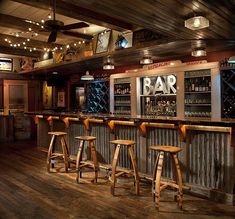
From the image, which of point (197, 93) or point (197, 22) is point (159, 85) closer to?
point (197, 93)

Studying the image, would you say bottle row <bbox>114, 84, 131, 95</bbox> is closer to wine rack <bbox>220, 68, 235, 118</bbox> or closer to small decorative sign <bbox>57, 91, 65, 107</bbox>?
wine rack <bbox>220, 68, 235, 118</bbox>

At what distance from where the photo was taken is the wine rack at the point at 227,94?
5.21m

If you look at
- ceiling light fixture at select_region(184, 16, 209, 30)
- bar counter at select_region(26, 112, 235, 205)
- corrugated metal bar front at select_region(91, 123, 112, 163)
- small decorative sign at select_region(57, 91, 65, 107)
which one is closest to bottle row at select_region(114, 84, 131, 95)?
corrugated metal bar front at select_region(91, 123, 112, 163)

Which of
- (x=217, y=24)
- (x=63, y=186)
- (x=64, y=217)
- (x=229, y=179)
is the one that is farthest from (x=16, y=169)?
(x=217, y=24)

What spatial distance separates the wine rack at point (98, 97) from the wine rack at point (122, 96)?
495 mm

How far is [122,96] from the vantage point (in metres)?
7.52

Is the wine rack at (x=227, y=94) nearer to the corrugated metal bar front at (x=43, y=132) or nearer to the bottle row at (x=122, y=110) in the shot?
the bottle row at (x=122, y=110)

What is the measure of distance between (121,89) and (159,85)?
1.35 metres

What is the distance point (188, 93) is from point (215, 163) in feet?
8.62

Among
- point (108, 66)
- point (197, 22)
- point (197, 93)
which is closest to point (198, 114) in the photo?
point (197, 93)

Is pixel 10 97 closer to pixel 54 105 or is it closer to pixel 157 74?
pixel 54 105

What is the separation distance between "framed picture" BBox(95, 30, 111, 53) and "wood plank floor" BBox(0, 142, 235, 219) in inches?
113

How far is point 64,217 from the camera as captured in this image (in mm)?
3023

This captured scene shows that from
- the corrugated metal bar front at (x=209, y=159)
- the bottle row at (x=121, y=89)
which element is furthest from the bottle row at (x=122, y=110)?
the corrugated metal bar front at (x=209, y=159)
